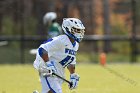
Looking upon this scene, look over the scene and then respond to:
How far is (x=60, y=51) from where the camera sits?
934 centimetres

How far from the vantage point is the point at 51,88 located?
30.1ft

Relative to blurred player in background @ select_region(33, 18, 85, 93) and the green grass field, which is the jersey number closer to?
blurred player in background @ select_region(33, 18, 85, 93)

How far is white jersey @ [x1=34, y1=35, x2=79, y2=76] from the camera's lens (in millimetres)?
9305

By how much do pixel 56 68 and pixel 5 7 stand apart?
2054 centimetres

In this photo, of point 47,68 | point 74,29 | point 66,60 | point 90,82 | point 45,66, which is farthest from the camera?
point 90,82

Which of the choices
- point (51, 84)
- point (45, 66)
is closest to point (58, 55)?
point (45, 66)

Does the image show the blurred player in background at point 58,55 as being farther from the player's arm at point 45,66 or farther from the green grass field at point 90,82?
the green grass field at point 90,82

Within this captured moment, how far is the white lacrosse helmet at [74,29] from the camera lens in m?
9.26

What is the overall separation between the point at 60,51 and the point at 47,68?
447 mm

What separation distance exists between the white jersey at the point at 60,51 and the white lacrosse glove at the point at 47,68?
138mm

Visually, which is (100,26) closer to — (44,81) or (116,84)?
(116,84)

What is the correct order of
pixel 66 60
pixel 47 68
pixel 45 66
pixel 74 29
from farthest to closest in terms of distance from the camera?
pixel 66 60 < pixel 74 29 < pixel 45 66 < pixel 47 68

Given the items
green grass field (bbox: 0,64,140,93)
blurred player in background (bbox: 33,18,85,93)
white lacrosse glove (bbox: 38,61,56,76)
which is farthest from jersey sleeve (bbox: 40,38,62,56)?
green grass field (bbox: 0,64,140,93)

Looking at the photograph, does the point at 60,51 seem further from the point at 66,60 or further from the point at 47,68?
the point at 47,68
